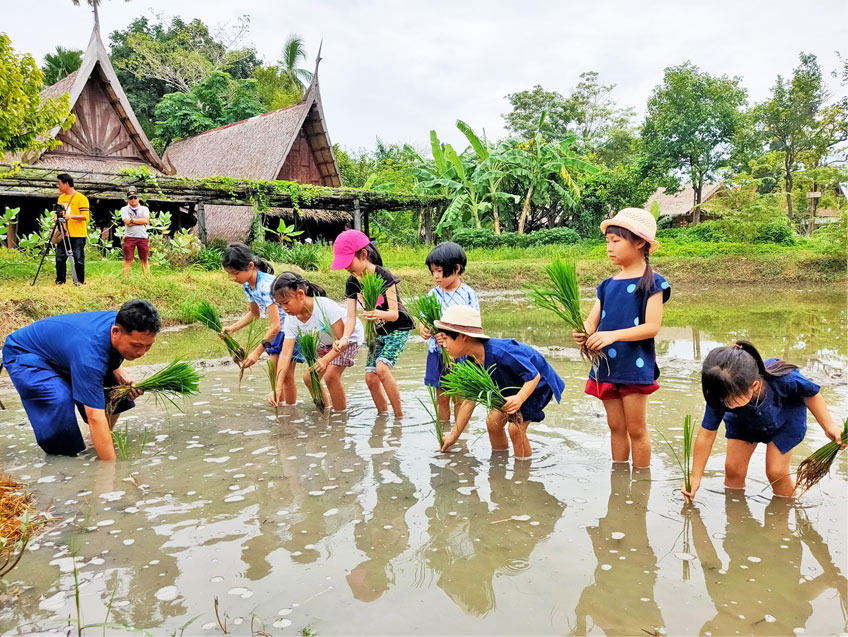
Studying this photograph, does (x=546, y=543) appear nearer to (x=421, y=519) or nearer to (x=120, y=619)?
(x=421, y=519)

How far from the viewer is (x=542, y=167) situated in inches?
836

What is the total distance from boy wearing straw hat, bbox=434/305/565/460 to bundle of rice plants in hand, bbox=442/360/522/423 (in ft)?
0.22

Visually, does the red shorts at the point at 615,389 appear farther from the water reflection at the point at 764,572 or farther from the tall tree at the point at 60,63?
the tall tree at the point at 60,63

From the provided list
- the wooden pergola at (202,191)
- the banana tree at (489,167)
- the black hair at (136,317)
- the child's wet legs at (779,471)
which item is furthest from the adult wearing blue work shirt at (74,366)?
the banana tree at (489,167)

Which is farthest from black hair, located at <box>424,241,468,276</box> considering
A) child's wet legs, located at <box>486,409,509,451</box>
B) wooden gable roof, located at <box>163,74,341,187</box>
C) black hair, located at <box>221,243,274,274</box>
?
wooden gable roof, located at <box>163,74,341,187</box>

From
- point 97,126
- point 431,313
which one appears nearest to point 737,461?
point 431,313

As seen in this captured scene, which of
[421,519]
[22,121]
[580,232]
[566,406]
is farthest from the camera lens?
[580,232]

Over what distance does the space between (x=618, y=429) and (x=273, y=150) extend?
16.2 metres

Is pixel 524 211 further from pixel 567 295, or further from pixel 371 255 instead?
pixel 567 295

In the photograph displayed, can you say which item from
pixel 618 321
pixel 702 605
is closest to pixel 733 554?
pixel 702 605

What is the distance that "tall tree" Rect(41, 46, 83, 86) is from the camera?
71.8ft

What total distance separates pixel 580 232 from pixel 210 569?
76.4 feet

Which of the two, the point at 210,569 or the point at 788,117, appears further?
the point at 788,117

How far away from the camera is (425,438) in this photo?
400 cm
